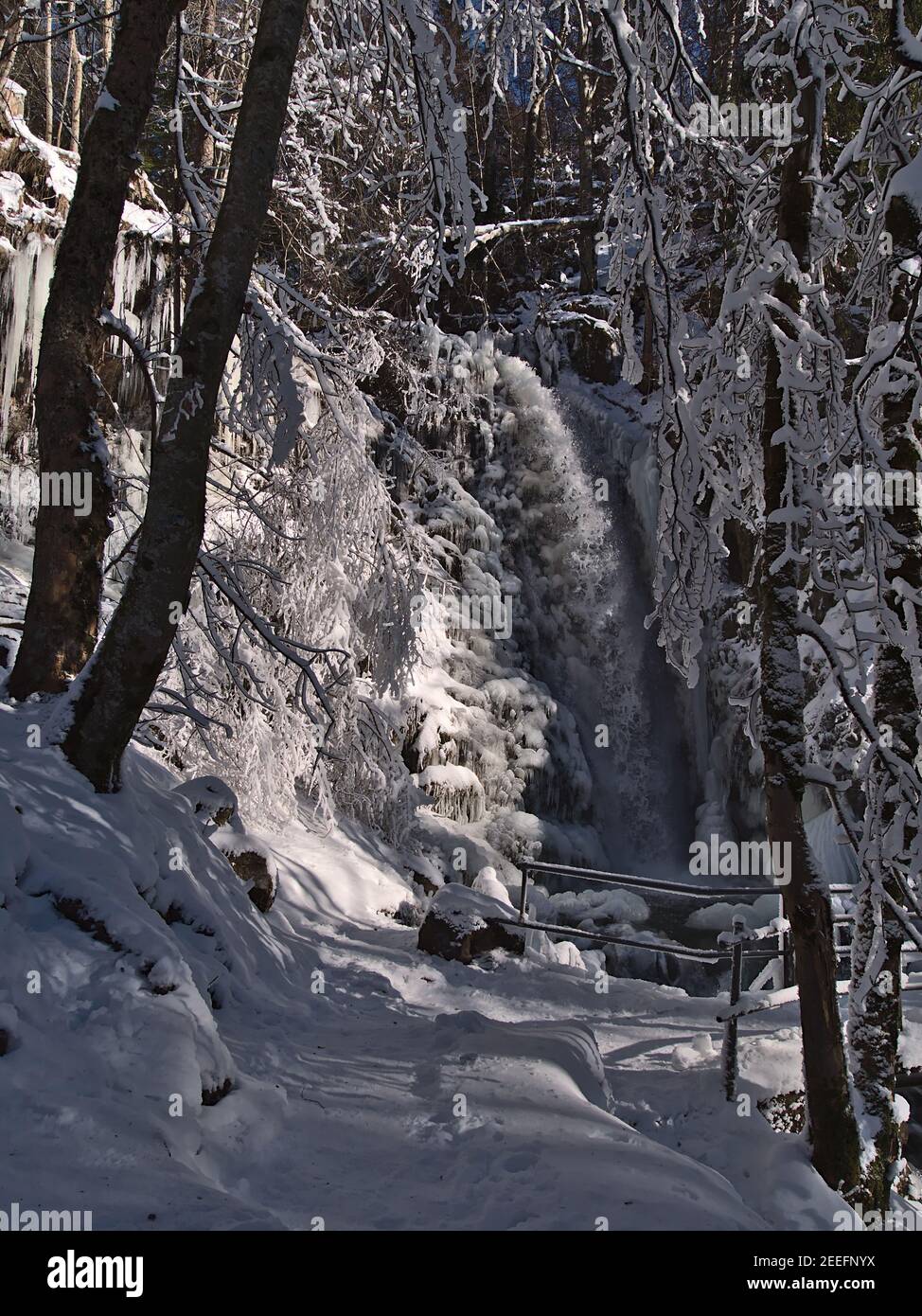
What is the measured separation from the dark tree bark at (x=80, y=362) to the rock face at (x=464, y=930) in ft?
12.7

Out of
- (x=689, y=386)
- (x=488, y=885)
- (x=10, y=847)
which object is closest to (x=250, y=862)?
(x=10, y=847)

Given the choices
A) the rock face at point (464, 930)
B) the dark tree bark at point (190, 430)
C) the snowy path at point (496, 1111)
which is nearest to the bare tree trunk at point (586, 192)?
the rock face at point (464, 930)

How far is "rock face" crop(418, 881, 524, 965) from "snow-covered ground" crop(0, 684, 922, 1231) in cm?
117

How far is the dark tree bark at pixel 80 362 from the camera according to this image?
455 cm

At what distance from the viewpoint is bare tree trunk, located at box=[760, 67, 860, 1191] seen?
14.6 feet

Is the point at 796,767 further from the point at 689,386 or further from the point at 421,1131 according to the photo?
the point at 421,1131

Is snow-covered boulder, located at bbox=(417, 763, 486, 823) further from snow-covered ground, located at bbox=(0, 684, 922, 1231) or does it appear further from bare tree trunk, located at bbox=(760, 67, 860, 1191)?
bare tree trunk, located at bbox=(760, 67, 860, 1191)

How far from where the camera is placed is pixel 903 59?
354 centimetres

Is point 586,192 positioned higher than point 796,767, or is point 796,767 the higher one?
point 586,192

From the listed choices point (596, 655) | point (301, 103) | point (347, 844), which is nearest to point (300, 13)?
point (301, 103)

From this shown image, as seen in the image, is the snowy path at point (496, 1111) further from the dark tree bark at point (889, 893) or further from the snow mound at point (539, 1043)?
the dark tree bark at point (889, 893)

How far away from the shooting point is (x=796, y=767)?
4.39 meters

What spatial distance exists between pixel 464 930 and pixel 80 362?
4.92 metres

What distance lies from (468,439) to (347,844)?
9.49 meters
